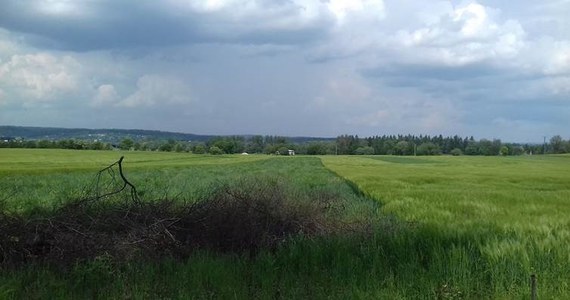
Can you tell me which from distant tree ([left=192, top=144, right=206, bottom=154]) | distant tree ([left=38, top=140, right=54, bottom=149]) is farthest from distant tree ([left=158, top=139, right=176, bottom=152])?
distant tree ([left=38, top=140, right=54, bottom=149])

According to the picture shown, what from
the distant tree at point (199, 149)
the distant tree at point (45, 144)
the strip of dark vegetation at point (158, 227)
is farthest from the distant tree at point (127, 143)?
the strip of dark vegetation at point (158, 227)

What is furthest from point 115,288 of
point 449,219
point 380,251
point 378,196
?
point 378,196

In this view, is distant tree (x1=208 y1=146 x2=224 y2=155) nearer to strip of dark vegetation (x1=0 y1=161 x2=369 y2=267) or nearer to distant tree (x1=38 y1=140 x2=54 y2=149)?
distant tree (x1=38 y1=140 x2=54 y2=149)

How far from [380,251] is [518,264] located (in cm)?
228

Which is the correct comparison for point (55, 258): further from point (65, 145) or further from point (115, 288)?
point (65, 145)

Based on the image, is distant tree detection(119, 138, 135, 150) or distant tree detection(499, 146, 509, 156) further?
distant tree detection(499, 146, 509, 156)

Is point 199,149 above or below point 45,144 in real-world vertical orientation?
below

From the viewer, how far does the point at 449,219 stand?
13.1 metres

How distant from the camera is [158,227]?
9648 mm

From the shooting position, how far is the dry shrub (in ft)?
28.9

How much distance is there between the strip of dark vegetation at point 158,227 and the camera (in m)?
8.80

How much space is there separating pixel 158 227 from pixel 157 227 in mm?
21

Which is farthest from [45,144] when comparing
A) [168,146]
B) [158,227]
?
[158,227]

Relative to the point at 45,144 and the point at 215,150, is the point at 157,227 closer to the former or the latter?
the point at 45,144
